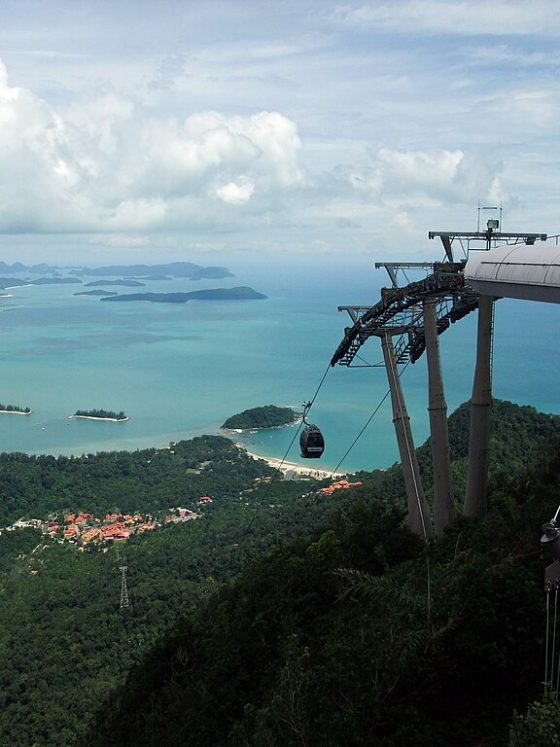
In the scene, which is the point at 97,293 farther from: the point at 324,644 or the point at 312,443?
the point at 324,644

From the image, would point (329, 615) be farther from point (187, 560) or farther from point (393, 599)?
point (187, 560)

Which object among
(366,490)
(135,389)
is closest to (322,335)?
(135,389)

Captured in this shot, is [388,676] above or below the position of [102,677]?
above

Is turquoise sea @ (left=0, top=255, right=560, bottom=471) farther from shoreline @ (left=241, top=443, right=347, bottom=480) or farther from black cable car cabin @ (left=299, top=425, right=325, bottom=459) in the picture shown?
black cable car cabin @ (left=299, top=425, right=325, bottom=459)

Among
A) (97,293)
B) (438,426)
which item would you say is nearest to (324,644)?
(438,426)

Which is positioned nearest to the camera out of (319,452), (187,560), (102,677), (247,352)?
(319,452)
